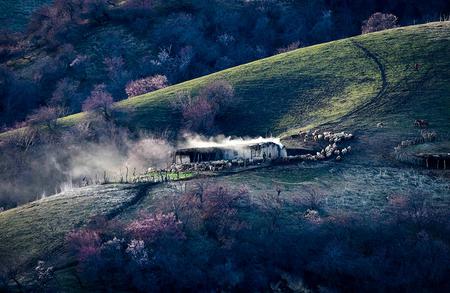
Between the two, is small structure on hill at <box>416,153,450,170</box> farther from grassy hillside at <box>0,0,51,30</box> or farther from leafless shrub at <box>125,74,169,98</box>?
grassy hillside at <box>0,0,51,30</box>

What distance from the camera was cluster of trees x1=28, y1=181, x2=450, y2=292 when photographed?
42.3 meters

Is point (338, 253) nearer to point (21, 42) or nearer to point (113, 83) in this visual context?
point (113, 83)

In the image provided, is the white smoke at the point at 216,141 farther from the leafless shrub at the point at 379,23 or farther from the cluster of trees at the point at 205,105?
the leafless shrub at the point at 379,23

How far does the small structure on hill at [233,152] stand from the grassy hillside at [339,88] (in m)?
8.02

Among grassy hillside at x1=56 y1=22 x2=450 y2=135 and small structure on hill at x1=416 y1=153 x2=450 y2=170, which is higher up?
grassy hillside at x1=56 y1=22 x2=450 y2=135

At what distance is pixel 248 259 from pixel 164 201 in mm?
9953

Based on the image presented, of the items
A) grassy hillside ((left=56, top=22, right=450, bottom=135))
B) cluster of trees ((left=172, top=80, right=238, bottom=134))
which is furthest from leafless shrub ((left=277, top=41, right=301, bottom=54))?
cluster of trees ((left=172, top=80, right=238, bottom=134))

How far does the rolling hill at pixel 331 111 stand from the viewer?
4997 centimetres

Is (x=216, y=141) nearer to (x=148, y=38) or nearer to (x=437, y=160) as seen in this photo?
(x=437, y=160)

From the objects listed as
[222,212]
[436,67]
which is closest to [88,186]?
[222,212]

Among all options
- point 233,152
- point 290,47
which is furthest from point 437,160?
point 290,47

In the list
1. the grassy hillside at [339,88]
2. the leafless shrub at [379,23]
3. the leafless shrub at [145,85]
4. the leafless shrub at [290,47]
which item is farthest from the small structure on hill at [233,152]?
the leafless shrub at [379,23]

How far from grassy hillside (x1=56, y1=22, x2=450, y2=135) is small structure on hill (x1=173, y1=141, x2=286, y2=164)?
26.3 ft

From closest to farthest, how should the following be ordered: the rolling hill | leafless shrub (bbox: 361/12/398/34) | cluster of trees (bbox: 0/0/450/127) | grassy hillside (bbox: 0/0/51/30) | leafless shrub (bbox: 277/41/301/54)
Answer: the rolling hill
cluster of trees (bbox: 0/0/450/127)
leafless shrub (bbox: 361/12/398/34)
leafless shrub (bbox: 277/41/301/54)
grassy hillside (bbox: 0/0/51/30)
